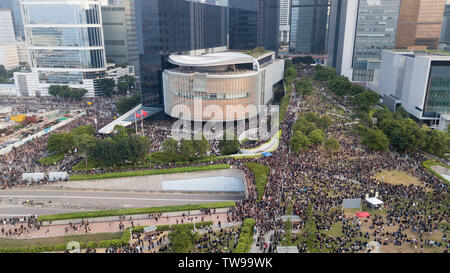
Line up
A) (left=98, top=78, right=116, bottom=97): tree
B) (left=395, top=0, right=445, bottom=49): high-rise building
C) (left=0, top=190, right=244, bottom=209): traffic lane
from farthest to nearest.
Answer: (left=395, top=0, right=445, bottom=49): high-rise building, (left=98, top=78, right=116, bottom=97): tree, (left=0, top=190, right=244, bottom=209): traffic lane

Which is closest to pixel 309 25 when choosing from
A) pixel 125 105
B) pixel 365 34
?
pixel 365 34

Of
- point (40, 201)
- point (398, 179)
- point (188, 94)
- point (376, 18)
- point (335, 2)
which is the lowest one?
point (40, 201)

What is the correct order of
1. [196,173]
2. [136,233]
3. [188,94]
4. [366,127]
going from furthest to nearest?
1. [188,94]
2. [366,127]
3. [196,173]
4. [136,233]

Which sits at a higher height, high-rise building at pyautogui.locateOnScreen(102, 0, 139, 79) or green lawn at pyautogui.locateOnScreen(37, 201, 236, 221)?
high-rise building at pyautogui.locateOnScreen(102, 0, 139, 79)

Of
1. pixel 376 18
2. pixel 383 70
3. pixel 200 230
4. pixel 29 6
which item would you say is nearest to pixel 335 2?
pixel 376 18

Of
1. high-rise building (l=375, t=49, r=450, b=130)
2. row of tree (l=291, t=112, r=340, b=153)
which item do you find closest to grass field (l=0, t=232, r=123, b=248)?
row of tree (l=291, t=112, r=340, b=153)

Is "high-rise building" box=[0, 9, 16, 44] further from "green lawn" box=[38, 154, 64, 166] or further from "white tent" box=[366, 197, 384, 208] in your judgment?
"white tent" box=[366, 197, 384, 208]

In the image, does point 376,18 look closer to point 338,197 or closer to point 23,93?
point 338,197
